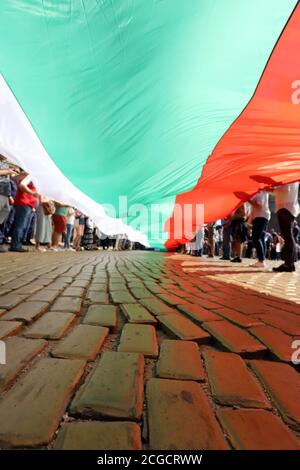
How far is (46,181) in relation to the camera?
176 inches

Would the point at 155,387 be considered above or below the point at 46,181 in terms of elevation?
below

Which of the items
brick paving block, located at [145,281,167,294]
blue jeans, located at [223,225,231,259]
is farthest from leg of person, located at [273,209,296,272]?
blue jeans, located at [223,225,231,259]

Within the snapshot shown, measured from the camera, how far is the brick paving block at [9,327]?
4.16ft

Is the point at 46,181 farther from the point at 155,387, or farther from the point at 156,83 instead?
the point at 155,387

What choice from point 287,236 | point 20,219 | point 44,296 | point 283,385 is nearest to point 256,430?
point 283,385

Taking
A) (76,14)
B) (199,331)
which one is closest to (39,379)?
(199,331)

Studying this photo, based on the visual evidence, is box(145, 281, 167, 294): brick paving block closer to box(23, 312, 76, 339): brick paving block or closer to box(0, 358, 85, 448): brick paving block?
box(23, 312, 76, 339): brick paving block

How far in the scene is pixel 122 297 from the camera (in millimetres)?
2252

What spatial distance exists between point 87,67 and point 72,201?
2722mm

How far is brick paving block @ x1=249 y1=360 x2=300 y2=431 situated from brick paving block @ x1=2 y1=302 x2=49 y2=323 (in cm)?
114

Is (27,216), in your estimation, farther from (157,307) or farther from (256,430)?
(256,430)

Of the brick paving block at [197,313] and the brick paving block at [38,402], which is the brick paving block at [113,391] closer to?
the brick paving block at [38,402]

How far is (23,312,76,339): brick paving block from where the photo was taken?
128cm

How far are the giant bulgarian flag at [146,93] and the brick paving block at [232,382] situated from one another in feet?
8.02
